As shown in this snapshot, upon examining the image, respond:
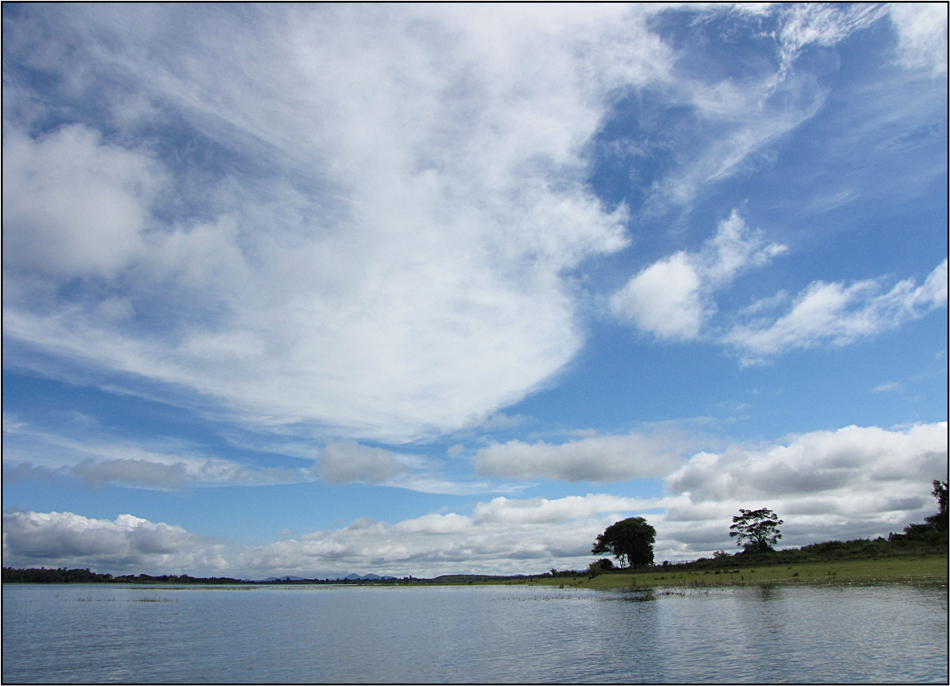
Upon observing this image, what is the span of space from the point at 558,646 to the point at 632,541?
138622 millimetres

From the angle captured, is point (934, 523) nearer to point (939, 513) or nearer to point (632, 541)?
point (939, 513)

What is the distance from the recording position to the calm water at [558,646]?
32188mm

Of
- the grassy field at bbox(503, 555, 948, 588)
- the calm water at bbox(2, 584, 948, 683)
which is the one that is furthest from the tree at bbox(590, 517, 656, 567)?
the calm water at bbox(2, 584, 948, 683)

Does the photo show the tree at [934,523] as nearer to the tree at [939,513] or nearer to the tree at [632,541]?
the tree at [939,513]

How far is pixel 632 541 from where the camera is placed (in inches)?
6673

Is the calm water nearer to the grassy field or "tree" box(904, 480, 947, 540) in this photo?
the grassy field

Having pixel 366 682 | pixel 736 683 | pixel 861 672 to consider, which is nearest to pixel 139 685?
pixel 366 682

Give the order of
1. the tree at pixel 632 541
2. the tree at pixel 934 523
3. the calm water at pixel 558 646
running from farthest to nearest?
the tree at pixel 632 541 → the tree at pixel 934 523 → the calm water at pixel 558 646

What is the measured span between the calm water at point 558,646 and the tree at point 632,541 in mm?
104194

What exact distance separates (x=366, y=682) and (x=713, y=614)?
38.0 m

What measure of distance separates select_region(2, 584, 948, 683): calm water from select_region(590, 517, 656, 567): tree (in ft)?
342

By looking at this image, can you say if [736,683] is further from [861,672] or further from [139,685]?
[139,685]

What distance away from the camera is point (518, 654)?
40750 millimetres

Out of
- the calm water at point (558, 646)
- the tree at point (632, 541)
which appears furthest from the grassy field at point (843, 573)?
the tree at point (632, 541)
